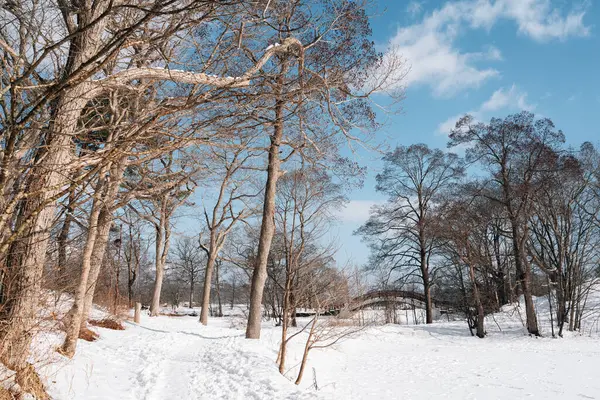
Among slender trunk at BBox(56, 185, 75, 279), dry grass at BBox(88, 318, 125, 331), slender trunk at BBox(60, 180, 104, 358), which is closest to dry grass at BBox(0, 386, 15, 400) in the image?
slender trunk at BBox(56, 185, 75, 279)

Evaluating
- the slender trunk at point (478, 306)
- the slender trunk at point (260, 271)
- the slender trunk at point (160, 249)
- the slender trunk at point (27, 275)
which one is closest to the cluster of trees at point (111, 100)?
the slender trunk at point (27, 275)

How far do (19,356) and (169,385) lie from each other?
3084 mm

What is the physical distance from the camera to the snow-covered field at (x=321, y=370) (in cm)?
580

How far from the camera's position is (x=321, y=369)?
990 cm

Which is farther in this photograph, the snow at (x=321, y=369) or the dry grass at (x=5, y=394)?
the snow at (x=321, y=369)

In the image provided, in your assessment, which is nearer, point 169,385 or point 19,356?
point 19,356

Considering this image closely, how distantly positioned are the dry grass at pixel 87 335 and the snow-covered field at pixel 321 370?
0.74 ft

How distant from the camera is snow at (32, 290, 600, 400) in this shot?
5.80 metres

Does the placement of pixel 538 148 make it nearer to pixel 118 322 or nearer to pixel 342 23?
pixel 342 23

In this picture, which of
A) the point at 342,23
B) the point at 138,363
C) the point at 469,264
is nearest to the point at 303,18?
the point at 342,23

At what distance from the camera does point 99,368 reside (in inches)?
256

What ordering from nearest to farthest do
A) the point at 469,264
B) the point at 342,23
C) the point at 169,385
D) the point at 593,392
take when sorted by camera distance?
the point at 342,23, the point at 169,385, the point at 593,392, the point at 469,264

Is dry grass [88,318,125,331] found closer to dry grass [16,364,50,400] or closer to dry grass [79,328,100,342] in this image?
dry grass [79,328,100,342]

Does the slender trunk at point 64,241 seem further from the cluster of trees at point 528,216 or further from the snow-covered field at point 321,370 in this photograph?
the cluster of trees at point 528,216
